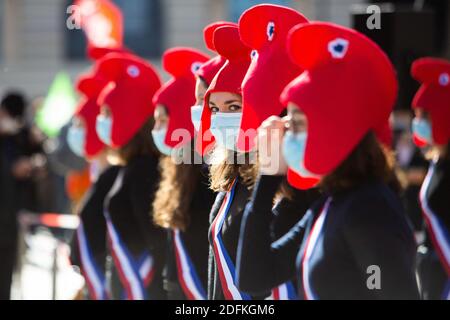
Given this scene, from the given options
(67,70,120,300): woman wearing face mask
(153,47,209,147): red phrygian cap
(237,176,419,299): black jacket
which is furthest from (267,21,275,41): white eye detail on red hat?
(67,70,120,300): woman wearing face mask

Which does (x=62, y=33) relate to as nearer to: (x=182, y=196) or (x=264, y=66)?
(x=182, y=196)

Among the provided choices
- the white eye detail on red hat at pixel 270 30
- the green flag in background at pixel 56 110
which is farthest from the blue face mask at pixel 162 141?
the green flag in background at pixel 56 110

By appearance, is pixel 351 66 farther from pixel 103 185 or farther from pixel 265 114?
pixel 103 185

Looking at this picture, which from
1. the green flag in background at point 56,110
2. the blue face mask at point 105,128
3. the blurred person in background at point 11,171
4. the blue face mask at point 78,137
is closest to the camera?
the blue face mask at point 105,128

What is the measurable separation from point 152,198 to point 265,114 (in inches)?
66.2

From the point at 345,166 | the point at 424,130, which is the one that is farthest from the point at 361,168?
the point at 424,130

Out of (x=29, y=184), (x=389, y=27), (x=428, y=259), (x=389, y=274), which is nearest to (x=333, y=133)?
(x=389, y=274)

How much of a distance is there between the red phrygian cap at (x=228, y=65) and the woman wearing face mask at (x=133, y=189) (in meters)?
1.21

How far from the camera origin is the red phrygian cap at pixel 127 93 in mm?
6168

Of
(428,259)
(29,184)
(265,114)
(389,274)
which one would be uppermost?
(265,114)

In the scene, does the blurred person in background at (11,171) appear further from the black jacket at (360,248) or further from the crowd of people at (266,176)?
the black jacket at (360,248)

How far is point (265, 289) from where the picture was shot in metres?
3.86

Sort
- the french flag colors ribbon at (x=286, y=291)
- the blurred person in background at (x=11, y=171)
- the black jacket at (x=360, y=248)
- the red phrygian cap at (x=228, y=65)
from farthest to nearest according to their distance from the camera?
the blurred person in background at (x=11, y=171) < the red phrygian cap at (x=228, y=65) < the french flag colors ribbon at (x=286, y=291) < the black jacket at (x=360, y=248)

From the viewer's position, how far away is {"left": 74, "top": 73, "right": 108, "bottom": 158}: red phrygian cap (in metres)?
7.43
